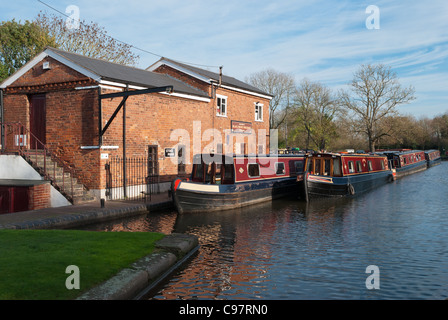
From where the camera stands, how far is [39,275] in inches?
223

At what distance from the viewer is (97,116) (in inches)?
602

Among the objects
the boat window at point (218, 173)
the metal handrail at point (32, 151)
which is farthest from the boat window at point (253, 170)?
the metal handrail at point (32, 151)

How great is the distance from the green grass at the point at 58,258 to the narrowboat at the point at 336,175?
1087cm

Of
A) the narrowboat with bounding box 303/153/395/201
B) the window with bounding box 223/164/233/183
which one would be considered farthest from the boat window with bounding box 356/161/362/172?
the window with bounding box 223/164/233/183

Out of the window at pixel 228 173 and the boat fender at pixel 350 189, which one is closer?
the window at pixel 228 173

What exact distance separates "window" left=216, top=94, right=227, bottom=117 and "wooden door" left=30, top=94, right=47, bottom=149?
983cm

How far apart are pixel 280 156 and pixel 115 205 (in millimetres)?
8793

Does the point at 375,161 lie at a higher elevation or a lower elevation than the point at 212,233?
higher

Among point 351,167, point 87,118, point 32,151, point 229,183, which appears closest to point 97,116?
point 87,118

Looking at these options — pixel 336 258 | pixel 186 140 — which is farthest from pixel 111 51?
pixel 336 258

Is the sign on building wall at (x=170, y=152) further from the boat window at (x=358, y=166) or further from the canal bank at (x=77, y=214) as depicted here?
the boat window at (x=358, y=166)

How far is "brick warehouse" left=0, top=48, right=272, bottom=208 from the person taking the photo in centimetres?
1537

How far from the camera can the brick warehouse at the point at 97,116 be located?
15367 mm
